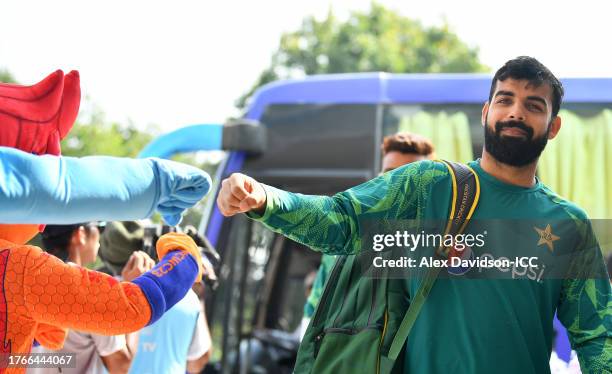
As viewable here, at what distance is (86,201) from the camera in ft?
7.69

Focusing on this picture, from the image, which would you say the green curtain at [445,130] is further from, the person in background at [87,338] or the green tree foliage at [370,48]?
the green tree foliage at [370,48]

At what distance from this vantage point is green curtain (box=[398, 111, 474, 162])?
19.7ft

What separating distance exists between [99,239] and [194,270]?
1095 mm

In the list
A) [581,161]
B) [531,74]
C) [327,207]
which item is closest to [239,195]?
[327,207]

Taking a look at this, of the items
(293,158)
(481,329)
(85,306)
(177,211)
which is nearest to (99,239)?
(177,211)

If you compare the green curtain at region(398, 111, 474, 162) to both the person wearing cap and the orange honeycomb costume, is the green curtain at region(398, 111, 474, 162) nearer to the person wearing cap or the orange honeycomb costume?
the person wearing cap

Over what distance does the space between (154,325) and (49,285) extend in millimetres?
1358

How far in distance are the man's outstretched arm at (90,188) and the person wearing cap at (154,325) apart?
0.92 metres

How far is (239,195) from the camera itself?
2.21m

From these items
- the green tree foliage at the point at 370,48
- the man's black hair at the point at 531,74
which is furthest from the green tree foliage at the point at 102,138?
the man's black hair at the point at 531,74

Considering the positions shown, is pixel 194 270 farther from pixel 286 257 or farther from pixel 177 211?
pixel 286 257

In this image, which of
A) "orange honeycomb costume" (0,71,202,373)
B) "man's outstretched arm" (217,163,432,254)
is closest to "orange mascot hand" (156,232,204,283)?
"orange honeycomb costume" (0,71,202,373)

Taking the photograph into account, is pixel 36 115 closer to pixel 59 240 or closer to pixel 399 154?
pixel 59 240

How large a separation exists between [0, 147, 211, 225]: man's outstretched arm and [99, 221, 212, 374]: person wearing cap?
920mm
